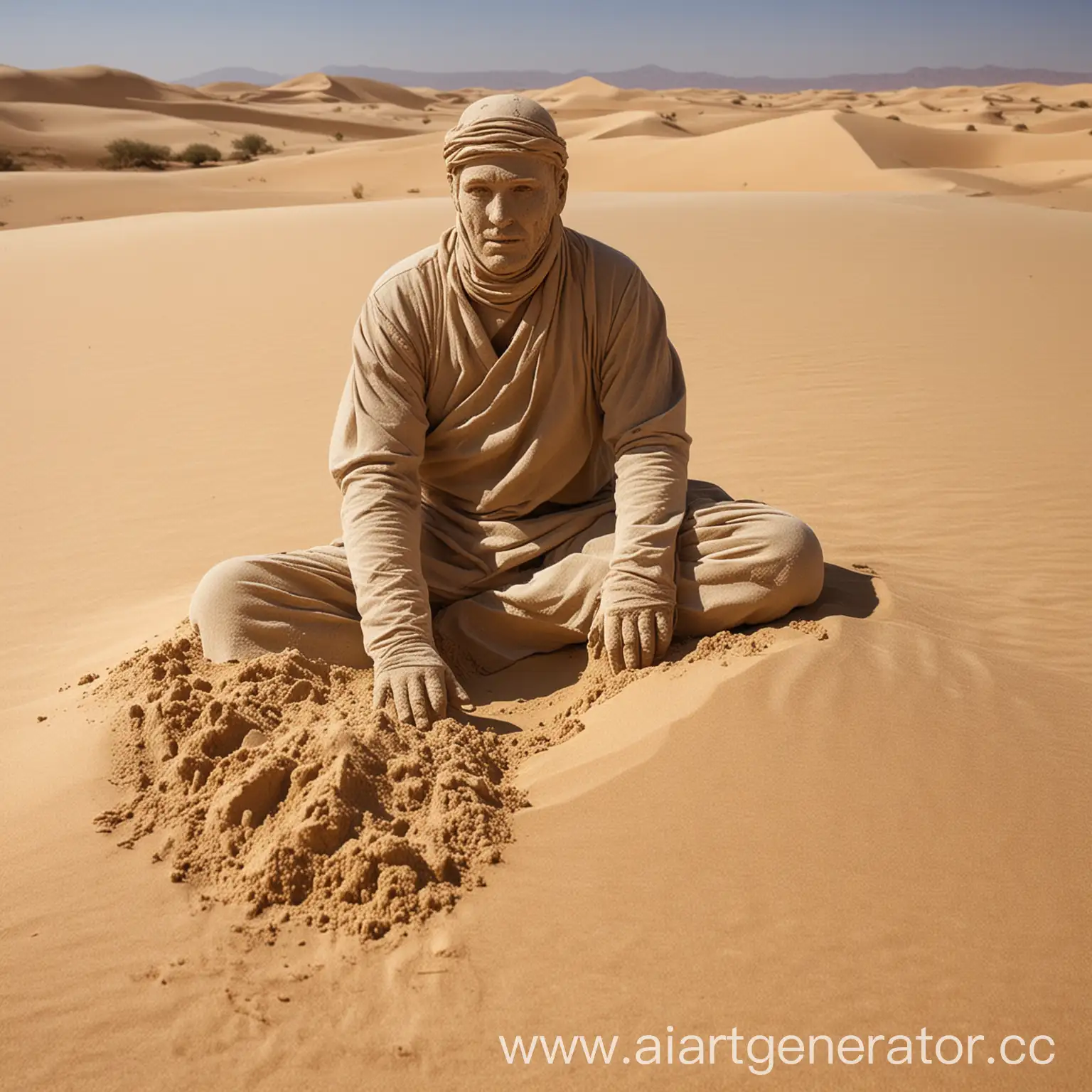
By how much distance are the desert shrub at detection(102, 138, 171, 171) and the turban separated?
32967mm

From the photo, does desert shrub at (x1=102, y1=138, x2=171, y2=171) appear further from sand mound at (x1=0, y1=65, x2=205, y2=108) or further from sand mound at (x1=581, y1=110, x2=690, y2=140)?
sand mound at (x1=0, y1=65, x2=205, y2=108)

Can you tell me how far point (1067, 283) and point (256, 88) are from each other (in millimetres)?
63791

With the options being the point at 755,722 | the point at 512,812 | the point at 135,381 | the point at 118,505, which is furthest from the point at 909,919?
the point at 135,381

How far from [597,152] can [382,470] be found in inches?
1176

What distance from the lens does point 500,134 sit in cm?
340

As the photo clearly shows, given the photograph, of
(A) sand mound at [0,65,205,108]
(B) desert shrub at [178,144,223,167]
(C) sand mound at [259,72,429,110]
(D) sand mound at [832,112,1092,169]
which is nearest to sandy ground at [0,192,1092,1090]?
(D) sand mound at [832,112,1092,169]

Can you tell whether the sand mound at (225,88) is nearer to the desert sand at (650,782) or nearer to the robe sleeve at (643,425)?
the desert sand at (650,782)

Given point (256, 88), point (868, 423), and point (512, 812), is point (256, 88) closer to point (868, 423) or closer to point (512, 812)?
point (868, 423)

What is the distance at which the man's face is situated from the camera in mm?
3445

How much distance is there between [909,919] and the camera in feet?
8.16

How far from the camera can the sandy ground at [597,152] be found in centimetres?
2508

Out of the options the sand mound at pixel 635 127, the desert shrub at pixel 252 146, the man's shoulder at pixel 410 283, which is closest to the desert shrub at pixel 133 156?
the desert shrub at pixel 252 146

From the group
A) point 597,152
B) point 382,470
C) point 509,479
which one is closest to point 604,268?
point 509,479

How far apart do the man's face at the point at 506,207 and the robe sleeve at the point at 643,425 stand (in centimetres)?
44
